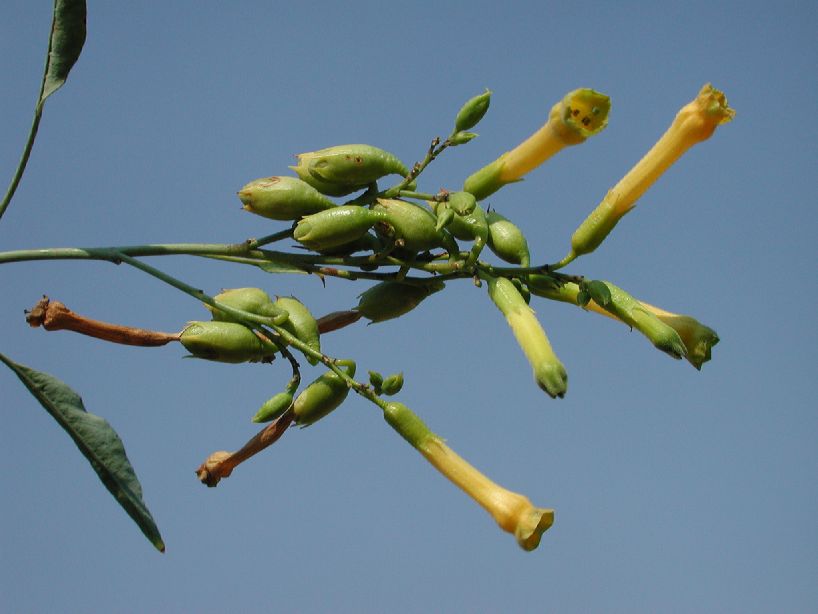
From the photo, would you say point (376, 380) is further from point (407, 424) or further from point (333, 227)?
point (333, 227)

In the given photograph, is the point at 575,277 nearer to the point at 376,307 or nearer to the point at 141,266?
the point at 376,307

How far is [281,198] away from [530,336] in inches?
39.2

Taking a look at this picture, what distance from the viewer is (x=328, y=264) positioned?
3.45m

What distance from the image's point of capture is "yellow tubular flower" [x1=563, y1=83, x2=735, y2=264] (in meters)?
3.41

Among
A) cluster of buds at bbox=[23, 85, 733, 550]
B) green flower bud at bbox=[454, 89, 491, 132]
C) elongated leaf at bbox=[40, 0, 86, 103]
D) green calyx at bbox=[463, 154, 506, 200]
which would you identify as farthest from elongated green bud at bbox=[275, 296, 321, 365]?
elongated leaf at bbox=[40, 0, 86, 103]

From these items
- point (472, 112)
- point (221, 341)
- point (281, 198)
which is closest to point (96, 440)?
point (221, 341)

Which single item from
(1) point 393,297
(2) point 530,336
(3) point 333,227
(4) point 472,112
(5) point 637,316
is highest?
(4) point 472,112

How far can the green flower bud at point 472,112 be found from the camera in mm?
3664

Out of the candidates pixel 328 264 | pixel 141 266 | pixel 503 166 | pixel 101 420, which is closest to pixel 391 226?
pixel 328 264

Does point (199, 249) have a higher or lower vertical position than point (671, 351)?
higher

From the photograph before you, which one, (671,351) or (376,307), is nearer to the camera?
(671,351)

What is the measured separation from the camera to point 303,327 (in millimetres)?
3479

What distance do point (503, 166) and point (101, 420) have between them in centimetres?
172

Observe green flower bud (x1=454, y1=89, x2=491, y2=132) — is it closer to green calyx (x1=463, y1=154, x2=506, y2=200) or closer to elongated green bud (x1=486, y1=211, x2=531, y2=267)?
green calyx (x1=463, y1=154, x2=506, y2=200)
